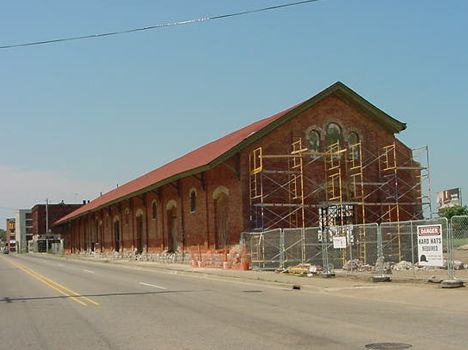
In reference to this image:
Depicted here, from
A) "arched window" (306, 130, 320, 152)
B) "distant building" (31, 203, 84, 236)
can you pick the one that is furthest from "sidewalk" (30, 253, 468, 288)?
"distant building" (31, 203, 84, 236)

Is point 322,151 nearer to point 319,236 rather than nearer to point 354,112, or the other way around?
point 354,112

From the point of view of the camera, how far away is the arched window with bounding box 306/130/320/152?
36.6 meters

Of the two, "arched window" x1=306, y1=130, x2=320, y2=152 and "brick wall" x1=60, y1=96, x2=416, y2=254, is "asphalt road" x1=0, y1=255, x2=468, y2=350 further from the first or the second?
"arched window" x1=306, y1=130, x2=320, y2=152

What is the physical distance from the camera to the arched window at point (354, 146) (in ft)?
122

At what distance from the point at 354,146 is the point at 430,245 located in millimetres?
17147

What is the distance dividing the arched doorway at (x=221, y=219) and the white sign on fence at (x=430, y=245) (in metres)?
16.6

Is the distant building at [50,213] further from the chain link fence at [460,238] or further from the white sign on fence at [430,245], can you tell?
the white sign on fence at [430,245]

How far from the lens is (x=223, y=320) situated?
1380 cm

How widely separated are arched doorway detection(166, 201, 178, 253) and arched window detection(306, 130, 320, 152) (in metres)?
12.2

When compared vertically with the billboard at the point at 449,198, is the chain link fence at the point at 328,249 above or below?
below

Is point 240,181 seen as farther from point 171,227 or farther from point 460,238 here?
point 460,238

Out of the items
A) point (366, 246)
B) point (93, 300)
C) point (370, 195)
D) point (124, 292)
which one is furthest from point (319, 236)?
point (93, 300)

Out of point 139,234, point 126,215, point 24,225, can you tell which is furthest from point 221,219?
point 24,225

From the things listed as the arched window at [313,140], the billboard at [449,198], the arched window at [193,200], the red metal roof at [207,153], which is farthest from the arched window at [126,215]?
the billboard at [449,198]
